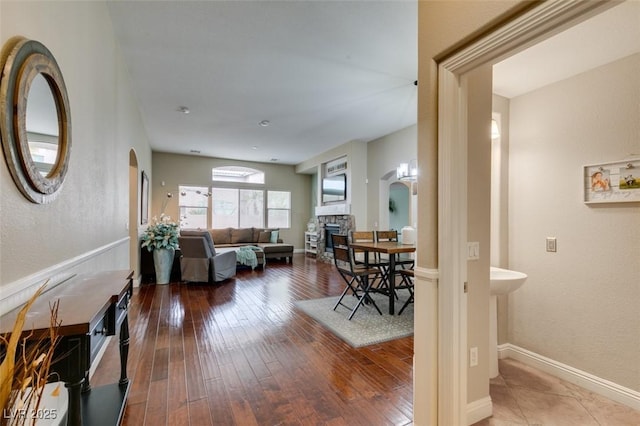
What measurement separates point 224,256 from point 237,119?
258cm

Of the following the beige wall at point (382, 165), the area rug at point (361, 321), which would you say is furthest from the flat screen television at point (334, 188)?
the area rug at point (361, 321)

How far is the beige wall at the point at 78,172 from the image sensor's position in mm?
1185

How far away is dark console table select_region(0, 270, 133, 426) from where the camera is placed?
104 cm

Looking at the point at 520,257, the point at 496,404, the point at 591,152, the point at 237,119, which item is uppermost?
the point at 237,119

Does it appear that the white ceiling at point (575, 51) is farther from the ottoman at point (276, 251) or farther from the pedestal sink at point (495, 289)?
the ottoman at point (276, 251)

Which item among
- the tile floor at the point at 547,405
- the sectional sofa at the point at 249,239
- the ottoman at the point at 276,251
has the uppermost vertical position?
the sectional sofa at the point at 249,239

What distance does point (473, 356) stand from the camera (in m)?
1.77

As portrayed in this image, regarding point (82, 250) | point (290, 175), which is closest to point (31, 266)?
point (82, 250)

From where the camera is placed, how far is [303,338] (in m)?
2.92

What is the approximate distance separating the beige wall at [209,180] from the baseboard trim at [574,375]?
757cm

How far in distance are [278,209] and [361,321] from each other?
21.9ft

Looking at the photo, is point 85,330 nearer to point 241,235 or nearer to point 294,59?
point 294,59

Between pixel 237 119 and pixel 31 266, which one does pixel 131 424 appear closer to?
pixel 31 266

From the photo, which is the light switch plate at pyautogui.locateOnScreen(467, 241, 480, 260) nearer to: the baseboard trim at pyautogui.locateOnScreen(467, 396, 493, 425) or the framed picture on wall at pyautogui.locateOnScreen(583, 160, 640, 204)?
the baseboard trim at pyautogui.locateOnScreen(467, 396, 493, 425)
